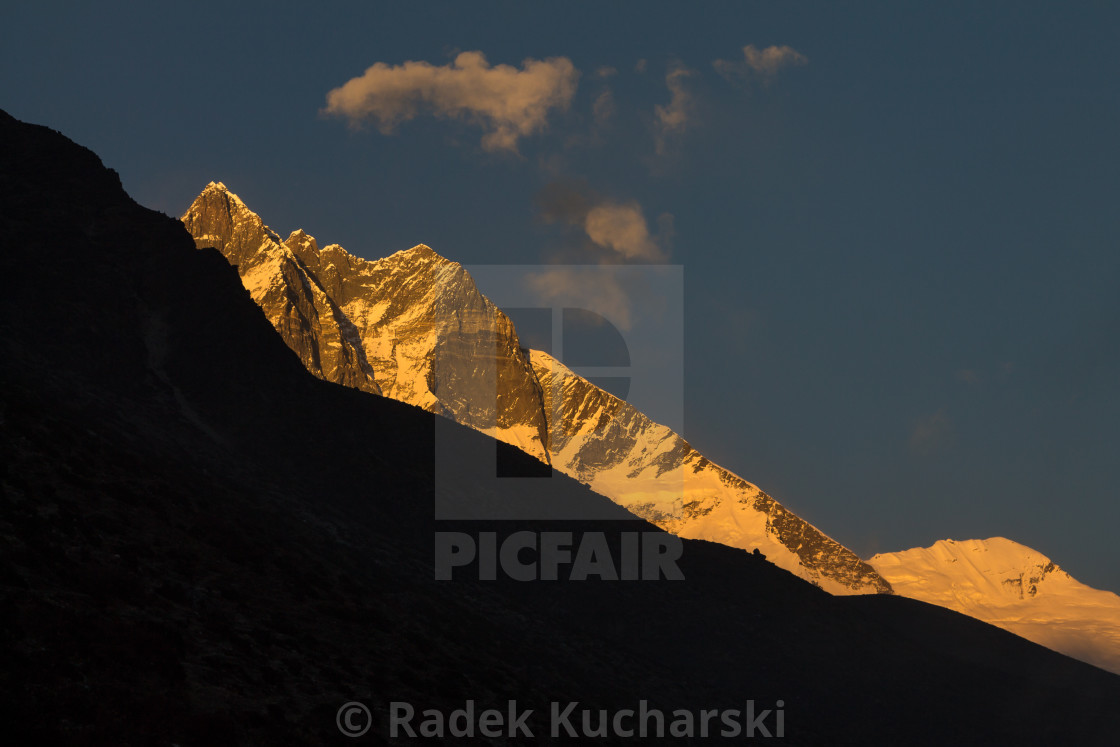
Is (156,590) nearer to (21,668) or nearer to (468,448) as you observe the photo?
(21,668)

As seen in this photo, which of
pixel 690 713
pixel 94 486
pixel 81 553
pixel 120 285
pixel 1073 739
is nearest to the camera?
pixel 81 553

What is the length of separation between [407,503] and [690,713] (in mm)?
46064

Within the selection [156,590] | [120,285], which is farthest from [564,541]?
[156,590]

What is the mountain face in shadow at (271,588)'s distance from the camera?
39.4m

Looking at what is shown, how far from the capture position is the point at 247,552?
63812 mm

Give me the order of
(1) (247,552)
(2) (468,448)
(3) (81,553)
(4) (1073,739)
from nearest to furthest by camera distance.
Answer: (3) (81,553) → (1) (247,552) → (4) (1073,739) → (2) (468,448)

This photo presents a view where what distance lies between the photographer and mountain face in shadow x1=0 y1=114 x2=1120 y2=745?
39406 mm

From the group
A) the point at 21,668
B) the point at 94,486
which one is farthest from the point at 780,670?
the point at 21,668

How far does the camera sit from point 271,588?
2356 inches

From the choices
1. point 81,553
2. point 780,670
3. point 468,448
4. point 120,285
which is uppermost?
point 120,285

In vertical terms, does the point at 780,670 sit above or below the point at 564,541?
below

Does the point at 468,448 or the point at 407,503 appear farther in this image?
the point at 468,448

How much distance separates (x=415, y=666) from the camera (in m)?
59.8

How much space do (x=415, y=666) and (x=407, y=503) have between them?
199 ft
